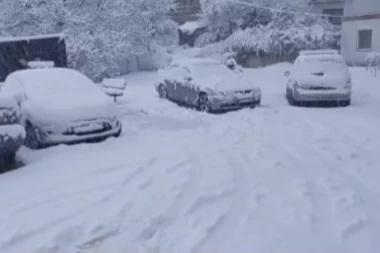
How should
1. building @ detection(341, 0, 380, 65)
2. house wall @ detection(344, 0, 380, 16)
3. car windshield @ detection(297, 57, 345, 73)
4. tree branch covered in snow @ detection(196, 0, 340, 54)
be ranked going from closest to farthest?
car windshield @ detection(297, 57, 345, 73) < building @ detection(341, 0, 380, 65) < tree branch covered in snow @ detection(196, 0, 340, 54) < house wall @ detection(344, 0, 380, 16)

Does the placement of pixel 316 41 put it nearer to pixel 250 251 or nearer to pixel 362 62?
pixel 362 62

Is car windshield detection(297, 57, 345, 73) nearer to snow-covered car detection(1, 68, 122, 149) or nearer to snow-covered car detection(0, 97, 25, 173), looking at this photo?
snow-covered car detection(1, 68, 122, 149)

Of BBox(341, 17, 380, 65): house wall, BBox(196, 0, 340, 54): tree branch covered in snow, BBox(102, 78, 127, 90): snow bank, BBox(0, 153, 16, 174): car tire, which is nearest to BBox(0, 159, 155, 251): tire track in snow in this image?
BBox(0, 153, 16, 174): car tire

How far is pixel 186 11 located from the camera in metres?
40.9

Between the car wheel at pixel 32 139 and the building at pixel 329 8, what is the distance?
2642 centimetres

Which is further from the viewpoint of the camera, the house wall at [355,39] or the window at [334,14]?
the window at [334,14]

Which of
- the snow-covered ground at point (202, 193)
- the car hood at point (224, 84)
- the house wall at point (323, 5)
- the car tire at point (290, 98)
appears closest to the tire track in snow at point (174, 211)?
the snow-covered ground at point (202, 193)

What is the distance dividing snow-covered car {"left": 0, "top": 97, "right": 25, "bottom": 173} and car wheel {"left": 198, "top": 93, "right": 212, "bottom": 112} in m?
6.84

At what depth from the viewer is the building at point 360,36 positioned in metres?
25.5

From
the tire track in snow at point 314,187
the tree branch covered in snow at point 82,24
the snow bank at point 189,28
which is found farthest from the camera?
the snow bank at point 189,28

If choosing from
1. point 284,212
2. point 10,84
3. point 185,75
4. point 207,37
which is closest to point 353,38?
point 207,37

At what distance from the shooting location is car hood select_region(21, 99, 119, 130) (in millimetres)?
8695

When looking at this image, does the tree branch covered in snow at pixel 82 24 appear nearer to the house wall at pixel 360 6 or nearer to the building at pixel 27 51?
the building at pixel 27 51

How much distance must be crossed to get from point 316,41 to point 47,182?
22873 millimetres
